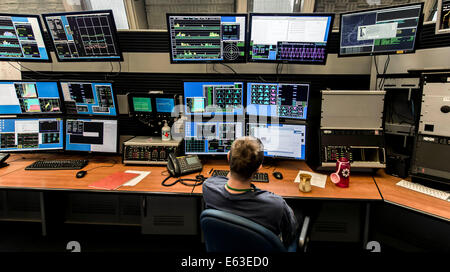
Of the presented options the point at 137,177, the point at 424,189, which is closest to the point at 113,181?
the point at 137,177

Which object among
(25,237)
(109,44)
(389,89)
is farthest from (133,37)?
(389,89)

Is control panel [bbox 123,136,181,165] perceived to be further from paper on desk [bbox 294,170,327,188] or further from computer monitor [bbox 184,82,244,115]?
paper on desk [bbox 294,170,327,188]

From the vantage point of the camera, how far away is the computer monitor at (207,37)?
1.89 metres

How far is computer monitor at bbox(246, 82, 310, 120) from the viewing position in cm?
192

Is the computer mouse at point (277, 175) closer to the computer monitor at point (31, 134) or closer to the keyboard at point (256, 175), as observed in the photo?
the keyboard at point (256, 175)

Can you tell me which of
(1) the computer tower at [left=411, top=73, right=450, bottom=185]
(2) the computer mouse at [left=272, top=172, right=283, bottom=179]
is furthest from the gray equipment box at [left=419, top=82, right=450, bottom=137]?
(2) the computer mouse at [left=272, top=172, right=283, bottom=179]

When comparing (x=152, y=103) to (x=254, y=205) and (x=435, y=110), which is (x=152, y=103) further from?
(x=435, y=110)

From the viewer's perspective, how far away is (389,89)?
1984 millimetres

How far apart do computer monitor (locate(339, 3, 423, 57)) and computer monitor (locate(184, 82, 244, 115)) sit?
0.93 metres

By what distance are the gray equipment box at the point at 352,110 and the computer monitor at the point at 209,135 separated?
70 centimetres

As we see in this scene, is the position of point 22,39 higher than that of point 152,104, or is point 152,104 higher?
point 22,39

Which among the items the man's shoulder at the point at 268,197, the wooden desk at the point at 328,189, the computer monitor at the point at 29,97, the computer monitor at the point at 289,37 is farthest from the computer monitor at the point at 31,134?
the man's shoulder at the point at 268,197

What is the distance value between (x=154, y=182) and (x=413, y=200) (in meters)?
1.68

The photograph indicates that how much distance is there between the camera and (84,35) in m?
1.99
